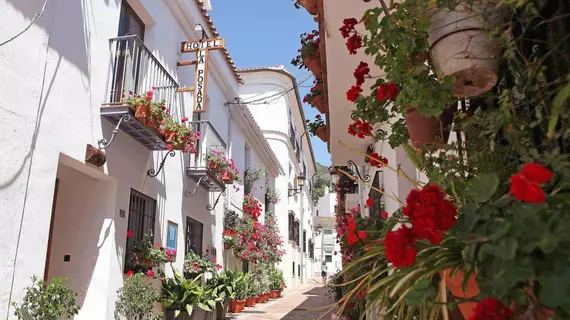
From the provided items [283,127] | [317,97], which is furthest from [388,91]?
[283,127]

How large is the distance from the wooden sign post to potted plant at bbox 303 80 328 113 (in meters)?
3.67

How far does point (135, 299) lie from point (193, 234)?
3711 mm

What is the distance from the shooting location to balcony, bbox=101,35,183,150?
19.6ft

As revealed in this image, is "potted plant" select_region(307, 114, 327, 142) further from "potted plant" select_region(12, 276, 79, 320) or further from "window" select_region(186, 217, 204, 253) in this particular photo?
"window" select_region(186, 217, 204, 253)

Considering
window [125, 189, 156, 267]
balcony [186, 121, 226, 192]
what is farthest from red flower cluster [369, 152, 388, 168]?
balcony [186, 121, 226, 192]

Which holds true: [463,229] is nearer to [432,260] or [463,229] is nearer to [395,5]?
[432,260]

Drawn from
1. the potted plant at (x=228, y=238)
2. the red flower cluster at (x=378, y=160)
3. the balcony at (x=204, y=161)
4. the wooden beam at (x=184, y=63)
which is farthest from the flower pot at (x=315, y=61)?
the potted plant at (x=228, y=238)

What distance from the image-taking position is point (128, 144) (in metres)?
6.66

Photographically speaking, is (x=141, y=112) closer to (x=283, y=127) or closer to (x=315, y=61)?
(x=315, y=61)

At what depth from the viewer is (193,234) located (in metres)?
9.89

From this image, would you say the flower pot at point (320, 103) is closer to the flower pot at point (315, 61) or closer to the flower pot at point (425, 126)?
the flower pot at point (315, 61)

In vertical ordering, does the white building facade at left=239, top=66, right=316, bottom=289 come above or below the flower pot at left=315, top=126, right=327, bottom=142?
above

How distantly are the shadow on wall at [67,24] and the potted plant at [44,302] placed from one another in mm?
2605

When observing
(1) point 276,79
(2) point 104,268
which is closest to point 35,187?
(2) point 104,268
